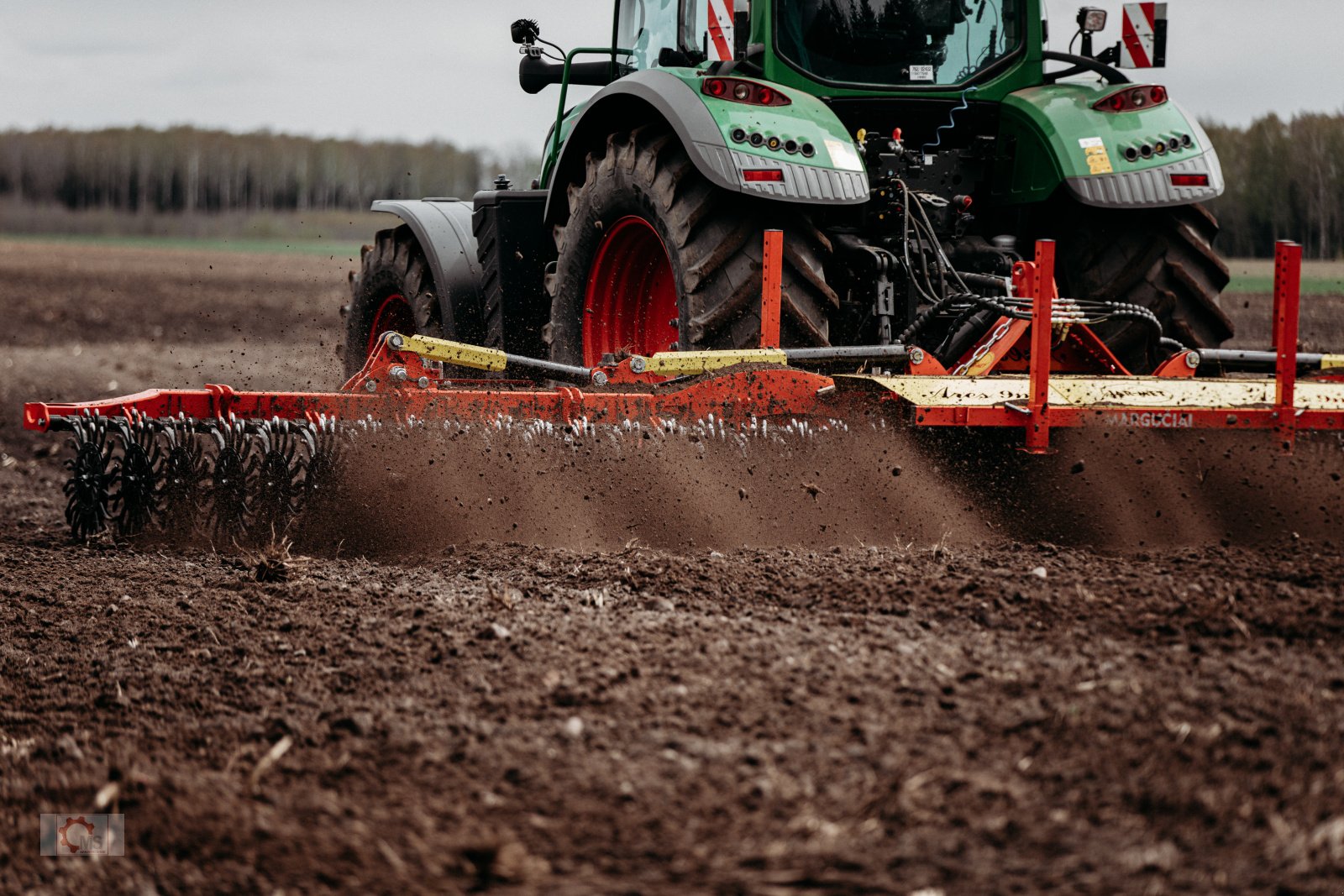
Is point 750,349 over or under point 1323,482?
over

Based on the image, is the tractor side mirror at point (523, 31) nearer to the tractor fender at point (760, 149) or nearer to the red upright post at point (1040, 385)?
the tractor fender at point (760, 149)

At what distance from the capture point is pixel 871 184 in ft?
17.7

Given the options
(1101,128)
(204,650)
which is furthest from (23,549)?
(1101,128)

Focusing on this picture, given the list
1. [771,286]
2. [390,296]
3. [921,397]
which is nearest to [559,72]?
[390,296]

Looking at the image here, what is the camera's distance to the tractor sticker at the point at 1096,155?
525 centimetres

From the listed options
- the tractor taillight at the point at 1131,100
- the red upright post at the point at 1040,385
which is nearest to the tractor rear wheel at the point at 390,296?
the tractor taillight at the point at 1131,100

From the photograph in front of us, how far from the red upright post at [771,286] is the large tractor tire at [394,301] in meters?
2.19

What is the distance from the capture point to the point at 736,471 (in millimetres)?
4652

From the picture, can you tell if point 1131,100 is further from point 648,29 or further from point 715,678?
point 715,678

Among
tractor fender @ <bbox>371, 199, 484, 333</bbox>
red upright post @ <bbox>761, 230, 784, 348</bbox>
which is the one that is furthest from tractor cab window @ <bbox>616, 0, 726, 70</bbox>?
tractor fender @ <bbox>371, 199, 484, 333</bbox>

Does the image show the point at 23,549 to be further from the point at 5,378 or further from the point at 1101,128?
the point at 5,378

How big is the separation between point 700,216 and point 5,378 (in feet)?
29.8

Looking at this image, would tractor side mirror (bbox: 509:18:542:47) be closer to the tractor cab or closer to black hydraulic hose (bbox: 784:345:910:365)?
the tractor cab

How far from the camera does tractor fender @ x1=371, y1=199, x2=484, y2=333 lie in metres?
6.55
